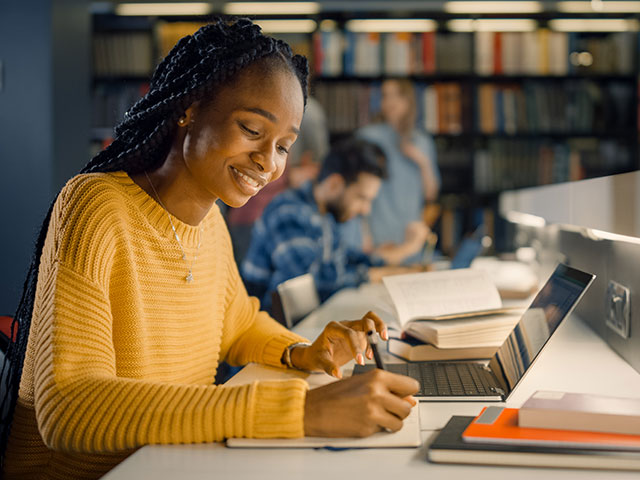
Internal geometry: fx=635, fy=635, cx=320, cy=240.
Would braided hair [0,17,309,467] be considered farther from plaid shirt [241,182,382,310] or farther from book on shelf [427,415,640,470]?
plaid shirt [241,182,382,310]

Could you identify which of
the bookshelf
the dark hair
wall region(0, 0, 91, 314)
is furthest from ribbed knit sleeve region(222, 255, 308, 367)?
the bookshelf

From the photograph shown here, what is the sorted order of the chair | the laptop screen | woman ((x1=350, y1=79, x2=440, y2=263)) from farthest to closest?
woman ((x1=350, y1=79, x2=440, y2=263)) < the chair < the laptop screen

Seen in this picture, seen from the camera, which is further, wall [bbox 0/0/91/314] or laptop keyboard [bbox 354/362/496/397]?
wall [bbox 0/0/91/314]

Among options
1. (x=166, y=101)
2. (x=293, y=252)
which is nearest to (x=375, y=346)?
(x=166, y=101)

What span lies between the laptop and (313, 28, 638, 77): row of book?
11.1 feet

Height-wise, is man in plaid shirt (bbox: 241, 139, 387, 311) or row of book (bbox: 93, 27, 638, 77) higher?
row of book (bbox: 93, 27, 638, 77)

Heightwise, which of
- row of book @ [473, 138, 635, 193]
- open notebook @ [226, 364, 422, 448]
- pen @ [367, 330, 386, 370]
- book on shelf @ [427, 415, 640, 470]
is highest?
row of book @ [473, 138, 635, 193]

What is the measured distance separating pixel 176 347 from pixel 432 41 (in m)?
3.59

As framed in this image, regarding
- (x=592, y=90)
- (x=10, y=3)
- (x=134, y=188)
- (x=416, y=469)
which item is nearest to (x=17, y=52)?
(x=10, y=3)

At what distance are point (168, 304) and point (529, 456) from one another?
0.62m

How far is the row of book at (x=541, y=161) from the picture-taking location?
4.17m

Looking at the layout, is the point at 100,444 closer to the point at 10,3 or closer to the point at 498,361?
the point at 498,361

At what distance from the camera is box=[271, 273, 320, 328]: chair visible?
182 centimetres

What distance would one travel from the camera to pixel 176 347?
107 cm
